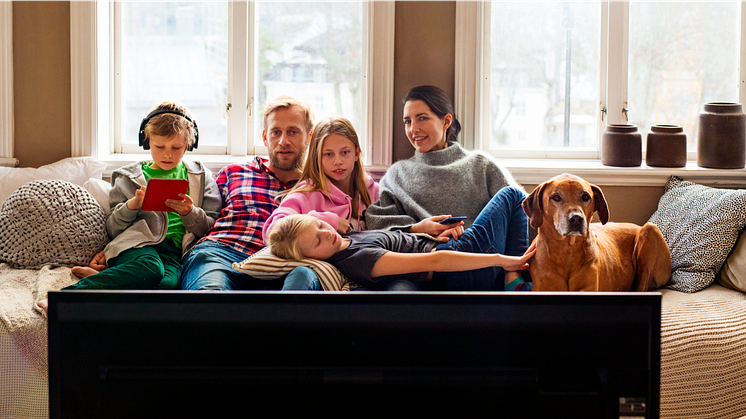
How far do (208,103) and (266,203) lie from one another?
79cm

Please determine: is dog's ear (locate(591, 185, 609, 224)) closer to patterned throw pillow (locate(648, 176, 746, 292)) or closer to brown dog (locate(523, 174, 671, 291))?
brown dog (locate(523, 174, 671, 291))

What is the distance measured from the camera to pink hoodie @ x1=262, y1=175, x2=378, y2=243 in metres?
2.09

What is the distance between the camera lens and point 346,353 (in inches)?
18.9

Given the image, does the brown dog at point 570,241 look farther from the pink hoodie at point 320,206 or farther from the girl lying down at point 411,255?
the pink hoodie at point 320,206

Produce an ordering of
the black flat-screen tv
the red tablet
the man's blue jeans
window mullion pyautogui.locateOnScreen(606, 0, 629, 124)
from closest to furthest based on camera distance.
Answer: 1. the black flat-screen tv
2. the man's blue jeans
3. the red tablet
4. window mullion pyautogui.locateOnScreen(606, 0, 629, 124)

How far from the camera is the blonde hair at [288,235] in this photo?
72.2 inches

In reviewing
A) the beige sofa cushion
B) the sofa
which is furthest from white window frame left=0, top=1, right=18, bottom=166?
the beige sofa cushion

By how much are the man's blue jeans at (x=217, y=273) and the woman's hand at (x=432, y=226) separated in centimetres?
47

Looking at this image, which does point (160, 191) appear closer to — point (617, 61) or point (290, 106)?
point (290, 106)

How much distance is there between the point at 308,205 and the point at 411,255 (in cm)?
51

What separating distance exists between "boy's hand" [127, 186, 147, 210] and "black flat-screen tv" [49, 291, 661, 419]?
1.74 m

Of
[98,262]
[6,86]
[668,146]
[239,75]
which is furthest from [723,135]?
[6,86]

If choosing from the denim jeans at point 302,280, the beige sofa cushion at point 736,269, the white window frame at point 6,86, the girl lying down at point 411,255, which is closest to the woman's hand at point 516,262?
the girl lying down at point 411,255

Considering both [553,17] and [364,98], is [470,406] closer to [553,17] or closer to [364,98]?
[364,98]
